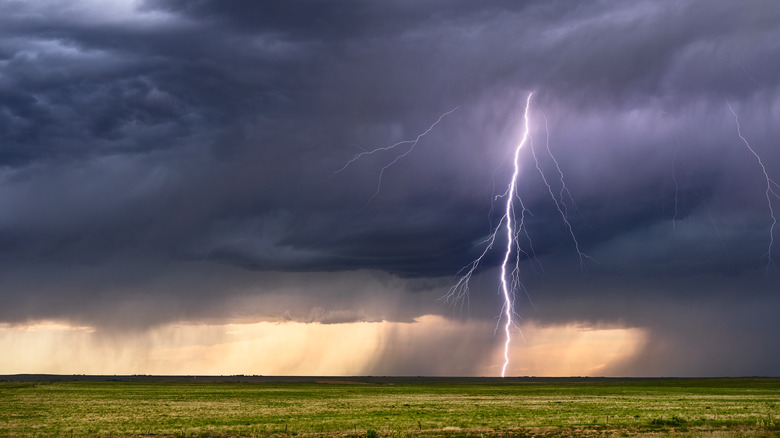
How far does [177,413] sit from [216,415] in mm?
4823

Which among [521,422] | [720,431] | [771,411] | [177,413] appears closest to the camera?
[720,431]

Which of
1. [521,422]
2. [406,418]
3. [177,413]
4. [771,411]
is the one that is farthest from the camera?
[177,413]

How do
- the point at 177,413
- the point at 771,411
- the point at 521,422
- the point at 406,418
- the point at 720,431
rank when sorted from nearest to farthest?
the point at 720,431 < the point at 521,422 < the point at 406,418 < the point at 771,411 < the point at 177,413

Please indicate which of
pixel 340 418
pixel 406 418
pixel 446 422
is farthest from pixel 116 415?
pixel 446 422

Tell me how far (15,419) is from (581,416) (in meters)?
41.5

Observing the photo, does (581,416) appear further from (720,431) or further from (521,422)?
(720,431)

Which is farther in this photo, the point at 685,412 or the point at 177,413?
the point at 177,413

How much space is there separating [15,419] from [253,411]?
1795 cm

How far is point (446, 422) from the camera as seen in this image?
4303cm

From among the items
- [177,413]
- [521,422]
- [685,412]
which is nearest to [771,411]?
[685,412]

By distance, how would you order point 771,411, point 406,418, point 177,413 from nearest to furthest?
point 406,418
point 771,411
point 177,413

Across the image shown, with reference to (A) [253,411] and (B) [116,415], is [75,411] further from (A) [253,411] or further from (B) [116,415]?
(A) [253,411]

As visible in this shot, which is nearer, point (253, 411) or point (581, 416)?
point (581, 416)

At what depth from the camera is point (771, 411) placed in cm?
4988
